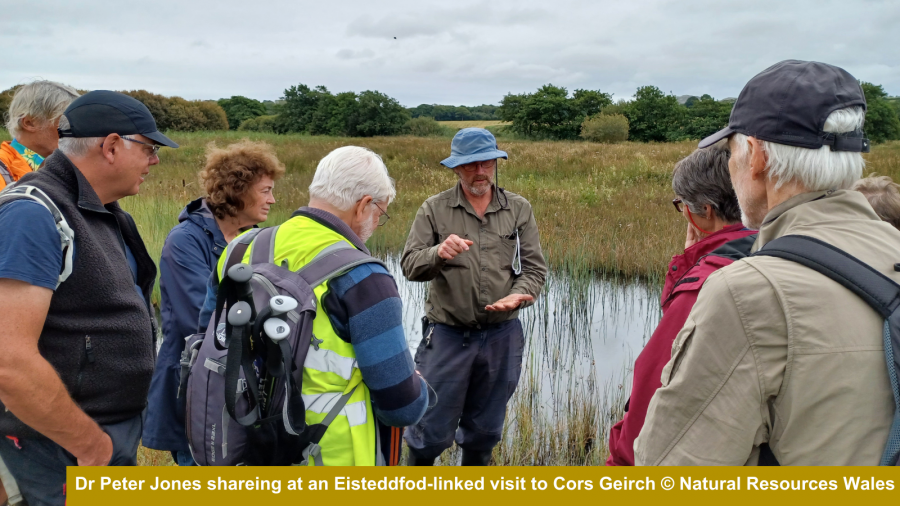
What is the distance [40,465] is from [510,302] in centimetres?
204

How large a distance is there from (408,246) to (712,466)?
2.34m

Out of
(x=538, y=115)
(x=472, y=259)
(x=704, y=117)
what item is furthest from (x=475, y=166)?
(x=538, y=115)

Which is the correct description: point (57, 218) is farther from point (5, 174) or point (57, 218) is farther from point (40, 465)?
point (5, 174)

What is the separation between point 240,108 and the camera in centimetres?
7388

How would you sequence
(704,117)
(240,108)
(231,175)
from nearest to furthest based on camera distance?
1. (231,175)
2. (704,117)
3. (240,108)

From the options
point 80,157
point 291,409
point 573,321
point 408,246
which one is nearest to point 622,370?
point 573,321

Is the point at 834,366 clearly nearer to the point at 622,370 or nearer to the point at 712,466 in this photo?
the point at 712,466

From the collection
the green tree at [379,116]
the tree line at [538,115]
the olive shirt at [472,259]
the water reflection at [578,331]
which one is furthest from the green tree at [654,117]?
the olive shirt at [472,259]

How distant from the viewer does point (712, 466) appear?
1156 mm

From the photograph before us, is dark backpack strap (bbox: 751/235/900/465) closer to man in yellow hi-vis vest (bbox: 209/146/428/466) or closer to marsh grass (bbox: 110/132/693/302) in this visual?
man in yellow hi-vis vest (bbox: 209/146/428/466)

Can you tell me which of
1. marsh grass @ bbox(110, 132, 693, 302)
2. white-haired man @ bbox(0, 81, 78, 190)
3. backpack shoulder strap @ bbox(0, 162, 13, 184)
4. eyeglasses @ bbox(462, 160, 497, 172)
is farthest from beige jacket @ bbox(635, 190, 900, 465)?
marsh grass @ bbox(110, 132, 693, 302)

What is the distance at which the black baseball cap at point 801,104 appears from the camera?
46.8 inches

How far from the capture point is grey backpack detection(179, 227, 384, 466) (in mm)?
1518

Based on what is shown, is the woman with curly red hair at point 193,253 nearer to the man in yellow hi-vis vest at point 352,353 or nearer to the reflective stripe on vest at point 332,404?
the man in yellow hi-vis vest at point 352,353
